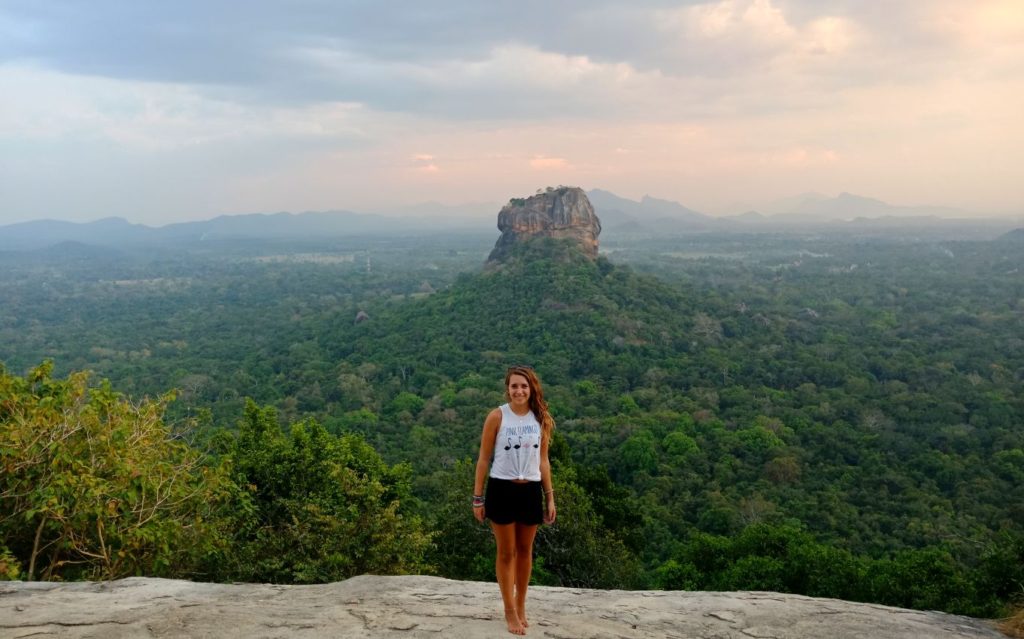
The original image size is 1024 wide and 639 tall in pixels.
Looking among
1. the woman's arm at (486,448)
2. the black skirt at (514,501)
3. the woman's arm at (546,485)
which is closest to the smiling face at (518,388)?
the woman's arm at (486,448)

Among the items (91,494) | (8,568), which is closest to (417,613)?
(91,494)

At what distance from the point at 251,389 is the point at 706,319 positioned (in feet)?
115

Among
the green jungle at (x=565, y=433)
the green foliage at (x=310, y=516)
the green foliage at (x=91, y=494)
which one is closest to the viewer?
the green foliage at (x=91, y=494)

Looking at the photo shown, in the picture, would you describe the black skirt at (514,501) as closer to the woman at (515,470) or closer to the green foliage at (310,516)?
the woman at (515,470)

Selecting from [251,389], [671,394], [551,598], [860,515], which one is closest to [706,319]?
[671,394]

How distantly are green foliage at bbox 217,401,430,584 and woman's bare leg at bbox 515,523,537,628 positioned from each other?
4241mm

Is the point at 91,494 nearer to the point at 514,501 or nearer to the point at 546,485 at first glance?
the point at 514,501

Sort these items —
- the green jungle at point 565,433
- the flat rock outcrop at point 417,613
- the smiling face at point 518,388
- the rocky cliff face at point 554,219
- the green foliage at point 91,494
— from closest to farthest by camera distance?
the smiling face at point 518,388 < the flat rock outcrop at point 417,613 < the green foliage at point 91,494 < the green jungle at point 565,433 < the rocky cliff face at point 554,219

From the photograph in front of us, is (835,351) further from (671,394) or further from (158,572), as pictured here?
(158,572)

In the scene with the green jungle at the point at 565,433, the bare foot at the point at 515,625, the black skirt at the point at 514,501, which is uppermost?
the black skirt at the point at 514,501

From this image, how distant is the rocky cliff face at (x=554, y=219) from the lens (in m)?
59.0

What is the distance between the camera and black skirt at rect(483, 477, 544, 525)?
A: 4.17 metres

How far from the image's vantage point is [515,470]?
4148mm

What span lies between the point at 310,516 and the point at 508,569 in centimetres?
583
